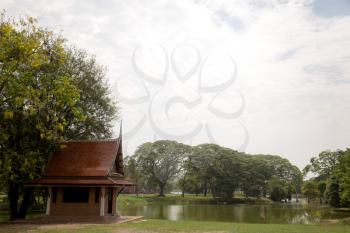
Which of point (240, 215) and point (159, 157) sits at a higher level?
point (159, 157)

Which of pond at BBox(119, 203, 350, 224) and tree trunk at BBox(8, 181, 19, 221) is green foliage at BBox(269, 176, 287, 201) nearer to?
pond at BBox(119, 203, 350, 224)

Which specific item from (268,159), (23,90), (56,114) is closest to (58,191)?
(56,114)

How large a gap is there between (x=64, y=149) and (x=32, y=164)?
13.4 feet

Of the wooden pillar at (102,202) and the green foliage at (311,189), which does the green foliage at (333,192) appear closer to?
the green foliage at (311,189)

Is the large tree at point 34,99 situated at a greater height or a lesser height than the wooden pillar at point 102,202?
greater

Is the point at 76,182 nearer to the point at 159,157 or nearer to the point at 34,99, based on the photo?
the point at 34,99

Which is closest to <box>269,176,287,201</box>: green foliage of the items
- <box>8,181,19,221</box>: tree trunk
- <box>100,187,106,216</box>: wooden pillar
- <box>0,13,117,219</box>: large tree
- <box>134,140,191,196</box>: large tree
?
<box>134,140,191,196</box>: large tree

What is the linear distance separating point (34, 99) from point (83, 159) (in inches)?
257

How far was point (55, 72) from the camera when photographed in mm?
24422

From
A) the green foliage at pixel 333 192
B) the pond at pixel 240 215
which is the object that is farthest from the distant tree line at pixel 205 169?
the pond at pixel 240 215

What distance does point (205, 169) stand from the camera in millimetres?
74750

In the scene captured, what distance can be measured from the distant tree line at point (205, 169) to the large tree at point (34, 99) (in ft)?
158

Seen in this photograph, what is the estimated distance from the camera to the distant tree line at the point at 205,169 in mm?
74688

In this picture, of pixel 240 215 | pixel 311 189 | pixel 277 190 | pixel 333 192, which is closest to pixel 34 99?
pixel 240 215
